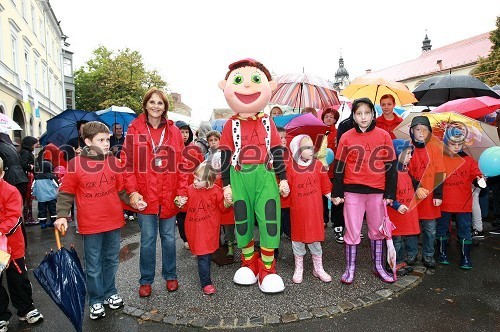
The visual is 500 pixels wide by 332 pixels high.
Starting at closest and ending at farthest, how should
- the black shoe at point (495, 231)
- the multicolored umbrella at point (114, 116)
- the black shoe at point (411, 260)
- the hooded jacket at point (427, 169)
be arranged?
1. the hooded jacket at point (427, 169)
2. the black shoe at point (411, 260)
3. the black shoe at point (495, 231)
4. the multicolored umbrella at point (114, 116)

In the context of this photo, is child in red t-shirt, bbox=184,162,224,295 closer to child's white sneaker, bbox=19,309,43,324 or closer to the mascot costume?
the mascot costume

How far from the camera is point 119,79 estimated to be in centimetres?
3086

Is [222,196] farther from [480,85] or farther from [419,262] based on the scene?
[480,85]

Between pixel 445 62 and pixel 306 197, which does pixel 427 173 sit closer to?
pixel 306 197

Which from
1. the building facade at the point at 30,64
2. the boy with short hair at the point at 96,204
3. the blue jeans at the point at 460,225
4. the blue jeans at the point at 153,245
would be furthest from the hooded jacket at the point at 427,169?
the building facade at the point at 30,64

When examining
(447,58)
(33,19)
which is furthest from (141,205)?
(447,58)

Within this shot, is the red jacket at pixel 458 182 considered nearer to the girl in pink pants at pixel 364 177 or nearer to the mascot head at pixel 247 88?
the girl in pink pants at pixel 364 177

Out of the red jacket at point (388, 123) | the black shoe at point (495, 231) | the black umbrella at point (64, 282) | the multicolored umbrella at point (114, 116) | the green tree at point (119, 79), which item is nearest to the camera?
the black umbrella at point (64, 282)

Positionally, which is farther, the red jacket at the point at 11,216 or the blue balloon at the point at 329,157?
the blue balloon at the point at 329,157

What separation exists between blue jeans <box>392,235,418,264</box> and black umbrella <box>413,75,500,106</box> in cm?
321

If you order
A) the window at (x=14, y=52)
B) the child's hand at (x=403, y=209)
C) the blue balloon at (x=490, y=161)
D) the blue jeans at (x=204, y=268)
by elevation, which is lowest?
the blue jeans at (x=204, y=268)

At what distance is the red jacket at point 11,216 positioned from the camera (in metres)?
2.95

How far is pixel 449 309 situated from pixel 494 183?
3.29 metres

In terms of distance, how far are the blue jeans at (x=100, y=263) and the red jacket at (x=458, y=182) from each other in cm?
373
